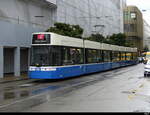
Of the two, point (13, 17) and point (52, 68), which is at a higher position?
point (13, 17)

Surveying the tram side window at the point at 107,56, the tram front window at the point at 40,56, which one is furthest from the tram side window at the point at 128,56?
the tram front window at the point at 40,56

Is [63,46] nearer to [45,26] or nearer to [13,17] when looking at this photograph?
[13,17]

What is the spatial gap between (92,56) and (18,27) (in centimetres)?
802

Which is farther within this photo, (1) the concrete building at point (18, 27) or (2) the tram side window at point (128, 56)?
(2) the tram side window at point (128, 56)

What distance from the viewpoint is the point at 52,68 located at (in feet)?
72.5

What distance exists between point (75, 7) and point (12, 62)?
22.5 metres

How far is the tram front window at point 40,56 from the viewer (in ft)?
72.5

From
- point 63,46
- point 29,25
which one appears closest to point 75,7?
point 29,25

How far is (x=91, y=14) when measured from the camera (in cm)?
6462

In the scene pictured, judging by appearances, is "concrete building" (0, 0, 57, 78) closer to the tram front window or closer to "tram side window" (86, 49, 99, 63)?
the tram front window

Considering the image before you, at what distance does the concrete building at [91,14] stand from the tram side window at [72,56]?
1760cm

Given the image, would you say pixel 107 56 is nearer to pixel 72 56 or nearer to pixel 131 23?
pixel 72 56

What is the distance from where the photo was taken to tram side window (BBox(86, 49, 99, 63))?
30.0 m

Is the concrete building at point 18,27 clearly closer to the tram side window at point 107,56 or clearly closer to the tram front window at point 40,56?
the tram front window at point 40,56
